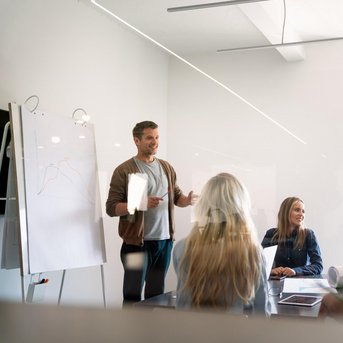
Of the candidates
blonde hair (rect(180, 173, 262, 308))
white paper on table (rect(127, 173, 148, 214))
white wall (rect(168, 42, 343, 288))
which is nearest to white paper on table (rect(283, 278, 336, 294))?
white wall (rect(168, 42, 343, 288))

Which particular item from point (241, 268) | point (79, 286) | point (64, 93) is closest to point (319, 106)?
point (241, 268)

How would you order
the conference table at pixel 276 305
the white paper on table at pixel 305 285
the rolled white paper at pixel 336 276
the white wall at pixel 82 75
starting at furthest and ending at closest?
the white wall at pixel 82 75, the white paper on table at pixel 305 285, the rolled white paper at pixel 336 276, the conference table at pixel 276 305

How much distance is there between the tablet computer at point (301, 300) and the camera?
1.98 m

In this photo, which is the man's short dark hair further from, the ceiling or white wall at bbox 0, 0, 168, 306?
the ceiling

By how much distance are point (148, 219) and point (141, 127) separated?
0.57m

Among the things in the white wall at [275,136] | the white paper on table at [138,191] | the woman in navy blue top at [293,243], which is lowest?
the woman in navy blue top at [293,243]

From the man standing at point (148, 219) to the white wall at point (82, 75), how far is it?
82mm

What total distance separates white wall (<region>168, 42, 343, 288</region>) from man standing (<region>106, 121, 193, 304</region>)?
167 millimetres

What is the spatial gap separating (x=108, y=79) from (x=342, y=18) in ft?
4.89

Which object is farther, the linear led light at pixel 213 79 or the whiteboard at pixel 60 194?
the whiteboard at pixel 60 194

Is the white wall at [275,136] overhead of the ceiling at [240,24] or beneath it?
beneath

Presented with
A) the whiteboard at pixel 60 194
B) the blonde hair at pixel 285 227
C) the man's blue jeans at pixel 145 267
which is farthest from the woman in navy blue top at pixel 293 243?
the whiteboard at pixel 60 194

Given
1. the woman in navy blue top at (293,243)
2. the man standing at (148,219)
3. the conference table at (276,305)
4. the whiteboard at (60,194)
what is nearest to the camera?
the conference table at (276,305)

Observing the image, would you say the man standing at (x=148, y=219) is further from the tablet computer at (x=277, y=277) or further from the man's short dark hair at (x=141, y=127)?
the tablet computer at (x=277, y=277)
